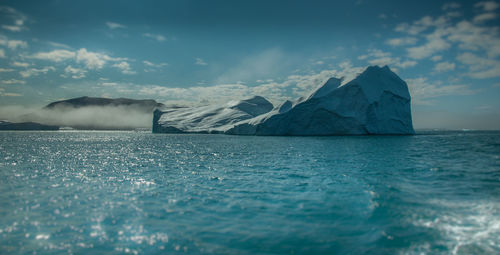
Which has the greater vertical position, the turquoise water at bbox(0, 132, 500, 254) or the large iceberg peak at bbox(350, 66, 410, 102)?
the large iceberg peak at bbox(350, 66, 410, 102)

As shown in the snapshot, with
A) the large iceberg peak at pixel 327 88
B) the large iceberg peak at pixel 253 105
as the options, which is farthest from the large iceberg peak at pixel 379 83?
the large iceberg peak at pixel 253 105

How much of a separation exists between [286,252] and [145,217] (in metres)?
3.31

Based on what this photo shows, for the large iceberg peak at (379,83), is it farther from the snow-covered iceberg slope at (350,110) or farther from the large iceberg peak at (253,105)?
the large iceberg peak at (253,105)

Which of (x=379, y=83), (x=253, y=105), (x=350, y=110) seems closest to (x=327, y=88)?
(x=350, y=110)

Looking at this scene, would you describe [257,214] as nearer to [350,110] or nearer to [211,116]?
[350,110]

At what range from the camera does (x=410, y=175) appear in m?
9.88

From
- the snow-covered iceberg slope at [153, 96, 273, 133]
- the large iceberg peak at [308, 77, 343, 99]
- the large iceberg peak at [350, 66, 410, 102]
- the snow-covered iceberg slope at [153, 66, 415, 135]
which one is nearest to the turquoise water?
the snow-covered iceberg slope at [153, 66, 415, 135]

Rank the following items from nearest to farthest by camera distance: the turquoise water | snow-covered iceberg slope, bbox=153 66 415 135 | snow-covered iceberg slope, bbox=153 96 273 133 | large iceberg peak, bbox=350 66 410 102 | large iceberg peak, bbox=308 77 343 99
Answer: the turquoise water, large iceberg peak, bbox=350 66 410 102, snow-covered iceberg slope, bbox=153 66 415 135, large iceberg peak, bbox=308 77 343 99, snow-covered iceberg slope, bbox=153 96 273 133

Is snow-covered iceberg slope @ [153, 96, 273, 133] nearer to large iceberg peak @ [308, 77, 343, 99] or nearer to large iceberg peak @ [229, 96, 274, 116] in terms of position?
large iceberg peak @ [229, 96, 274, 116]

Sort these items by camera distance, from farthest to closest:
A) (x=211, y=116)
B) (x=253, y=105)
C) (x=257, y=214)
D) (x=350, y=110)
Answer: (x=253, y=105)
(x=211, y=116)
(x=350, y=110)
(x=257, y=214)

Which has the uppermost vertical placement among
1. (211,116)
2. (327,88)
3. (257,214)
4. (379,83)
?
(379,83)

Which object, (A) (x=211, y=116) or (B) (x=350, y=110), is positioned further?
(A) (x=211, y=116)

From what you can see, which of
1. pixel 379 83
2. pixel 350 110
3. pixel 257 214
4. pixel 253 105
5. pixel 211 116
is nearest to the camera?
pixel 257 214

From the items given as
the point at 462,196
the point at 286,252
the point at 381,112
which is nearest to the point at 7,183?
the point at 286,252
